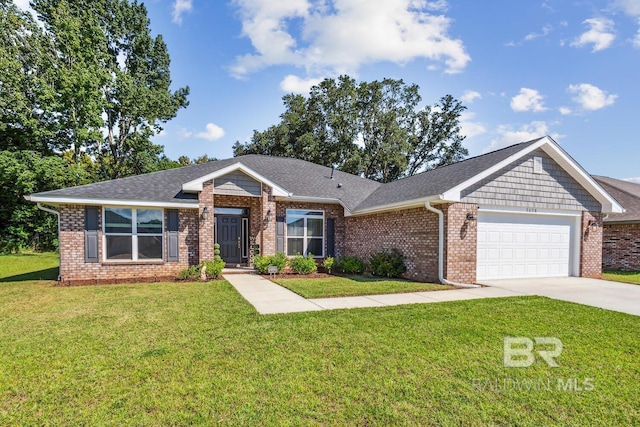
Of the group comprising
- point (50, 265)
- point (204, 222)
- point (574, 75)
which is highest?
point (574, 75)

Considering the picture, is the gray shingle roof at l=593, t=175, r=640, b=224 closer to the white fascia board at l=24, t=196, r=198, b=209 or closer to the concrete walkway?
the concrete walkway

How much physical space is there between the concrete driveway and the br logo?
3.24m

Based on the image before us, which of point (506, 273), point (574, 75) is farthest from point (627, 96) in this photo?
point (506, 273)

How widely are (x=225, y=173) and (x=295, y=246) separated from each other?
4.06 meters

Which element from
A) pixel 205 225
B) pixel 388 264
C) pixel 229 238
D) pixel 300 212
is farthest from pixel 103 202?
pixel 388 264

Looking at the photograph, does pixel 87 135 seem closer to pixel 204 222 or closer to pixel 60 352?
pixel 204 222

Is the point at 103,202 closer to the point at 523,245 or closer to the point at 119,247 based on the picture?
the point at 119,247

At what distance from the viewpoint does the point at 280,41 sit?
1605 centimetres

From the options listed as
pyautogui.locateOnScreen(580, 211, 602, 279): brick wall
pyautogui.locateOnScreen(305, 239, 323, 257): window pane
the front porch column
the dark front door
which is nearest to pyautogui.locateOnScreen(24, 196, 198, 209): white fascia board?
the front porch column

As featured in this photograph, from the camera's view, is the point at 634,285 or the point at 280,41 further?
the point at 280,41

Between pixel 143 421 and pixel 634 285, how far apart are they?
13058 mm

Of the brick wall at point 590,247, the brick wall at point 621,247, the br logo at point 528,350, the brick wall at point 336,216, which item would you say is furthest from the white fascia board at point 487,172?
the brick wall at point 621,247

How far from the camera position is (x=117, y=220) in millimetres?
11086

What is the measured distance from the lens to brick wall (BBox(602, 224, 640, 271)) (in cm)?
1452
